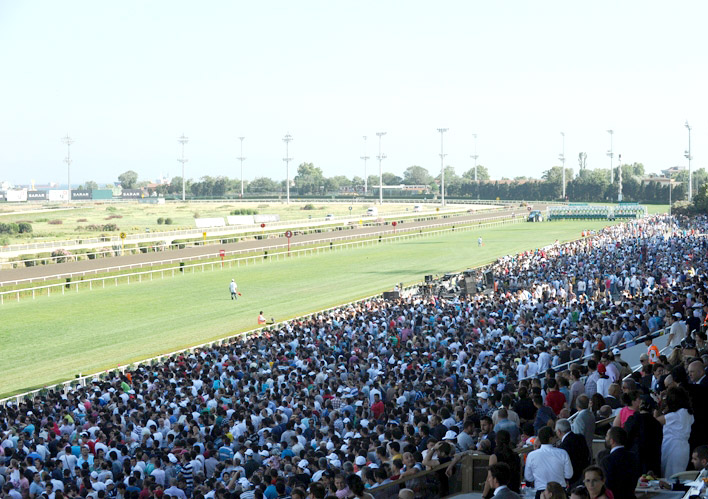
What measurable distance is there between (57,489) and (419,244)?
47.4 metres

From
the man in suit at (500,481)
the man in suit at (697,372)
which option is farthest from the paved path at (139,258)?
the man in suit at (500,481)

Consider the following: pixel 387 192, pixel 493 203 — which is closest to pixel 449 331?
pixel 493 203

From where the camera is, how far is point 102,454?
10078 millimetres

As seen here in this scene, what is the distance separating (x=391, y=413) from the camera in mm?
9867

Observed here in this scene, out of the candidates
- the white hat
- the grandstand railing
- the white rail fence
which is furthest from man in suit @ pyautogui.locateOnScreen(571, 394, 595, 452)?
the grandstand railing

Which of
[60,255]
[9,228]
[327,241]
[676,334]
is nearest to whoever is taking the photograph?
[676,334]

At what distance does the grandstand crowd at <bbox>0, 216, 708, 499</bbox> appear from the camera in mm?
6258

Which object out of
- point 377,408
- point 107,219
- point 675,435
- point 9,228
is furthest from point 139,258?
point 107,219

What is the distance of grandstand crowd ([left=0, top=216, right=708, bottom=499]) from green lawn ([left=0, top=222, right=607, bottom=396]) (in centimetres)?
479

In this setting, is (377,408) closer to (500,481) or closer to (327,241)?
(500,481)

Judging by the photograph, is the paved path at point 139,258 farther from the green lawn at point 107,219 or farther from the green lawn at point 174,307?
the green lawn at point 107,219

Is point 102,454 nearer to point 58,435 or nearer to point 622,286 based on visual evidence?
point 58,435

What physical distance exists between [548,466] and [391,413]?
13.6ft

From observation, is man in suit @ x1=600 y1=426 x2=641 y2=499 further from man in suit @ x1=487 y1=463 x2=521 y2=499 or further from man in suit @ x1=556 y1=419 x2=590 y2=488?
man in suit @ x1=487 y1=463 x2=521 y2=499
